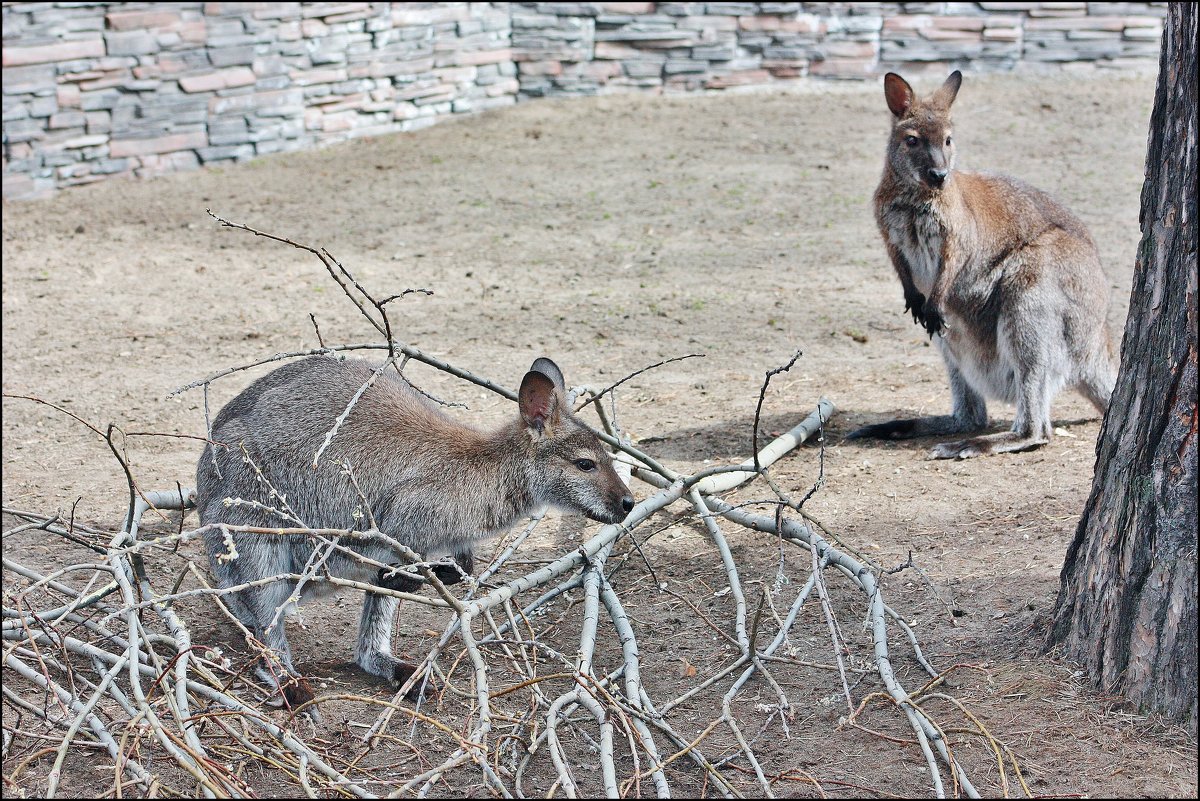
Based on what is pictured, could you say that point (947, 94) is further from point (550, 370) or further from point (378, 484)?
point (378, 484)

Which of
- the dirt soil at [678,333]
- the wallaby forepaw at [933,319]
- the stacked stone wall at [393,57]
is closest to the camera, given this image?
the dirt soil at [678,333]

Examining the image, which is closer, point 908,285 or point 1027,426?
point 1027,426

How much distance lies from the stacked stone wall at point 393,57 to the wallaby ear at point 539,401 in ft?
21.9

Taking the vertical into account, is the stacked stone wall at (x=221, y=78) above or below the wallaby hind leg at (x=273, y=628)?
above

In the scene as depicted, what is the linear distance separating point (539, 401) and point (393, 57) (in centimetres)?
741

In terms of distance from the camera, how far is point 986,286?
5141mm

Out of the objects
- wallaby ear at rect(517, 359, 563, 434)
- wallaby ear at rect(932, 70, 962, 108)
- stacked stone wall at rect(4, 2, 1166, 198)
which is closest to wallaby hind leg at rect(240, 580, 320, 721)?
wallaby ear at rect(517, 359, 563, 434)

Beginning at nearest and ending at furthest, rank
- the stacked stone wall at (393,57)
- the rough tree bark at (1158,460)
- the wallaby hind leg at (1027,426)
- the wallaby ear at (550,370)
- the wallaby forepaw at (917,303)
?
the rough tree bark at (1158,460) < the wallaby ear at (550,370) < the wallaby hind leg at (1027,426) < the wallaby forepaw at (917,303) < the stacked stone wall at (393,57)

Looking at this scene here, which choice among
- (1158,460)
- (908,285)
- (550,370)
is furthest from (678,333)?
(1158,460)

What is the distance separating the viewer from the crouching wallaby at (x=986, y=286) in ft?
16.5

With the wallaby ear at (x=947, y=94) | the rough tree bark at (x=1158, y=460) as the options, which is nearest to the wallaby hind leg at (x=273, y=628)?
the rough tree bark at (x=1158, y=460)

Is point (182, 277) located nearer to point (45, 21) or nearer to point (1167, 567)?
point (45, 21)

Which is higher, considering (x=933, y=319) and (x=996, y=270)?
(x=996, y=270)

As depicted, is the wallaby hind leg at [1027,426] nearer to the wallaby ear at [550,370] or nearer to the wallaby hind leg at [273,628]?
the wallaby ear at [550,370]
